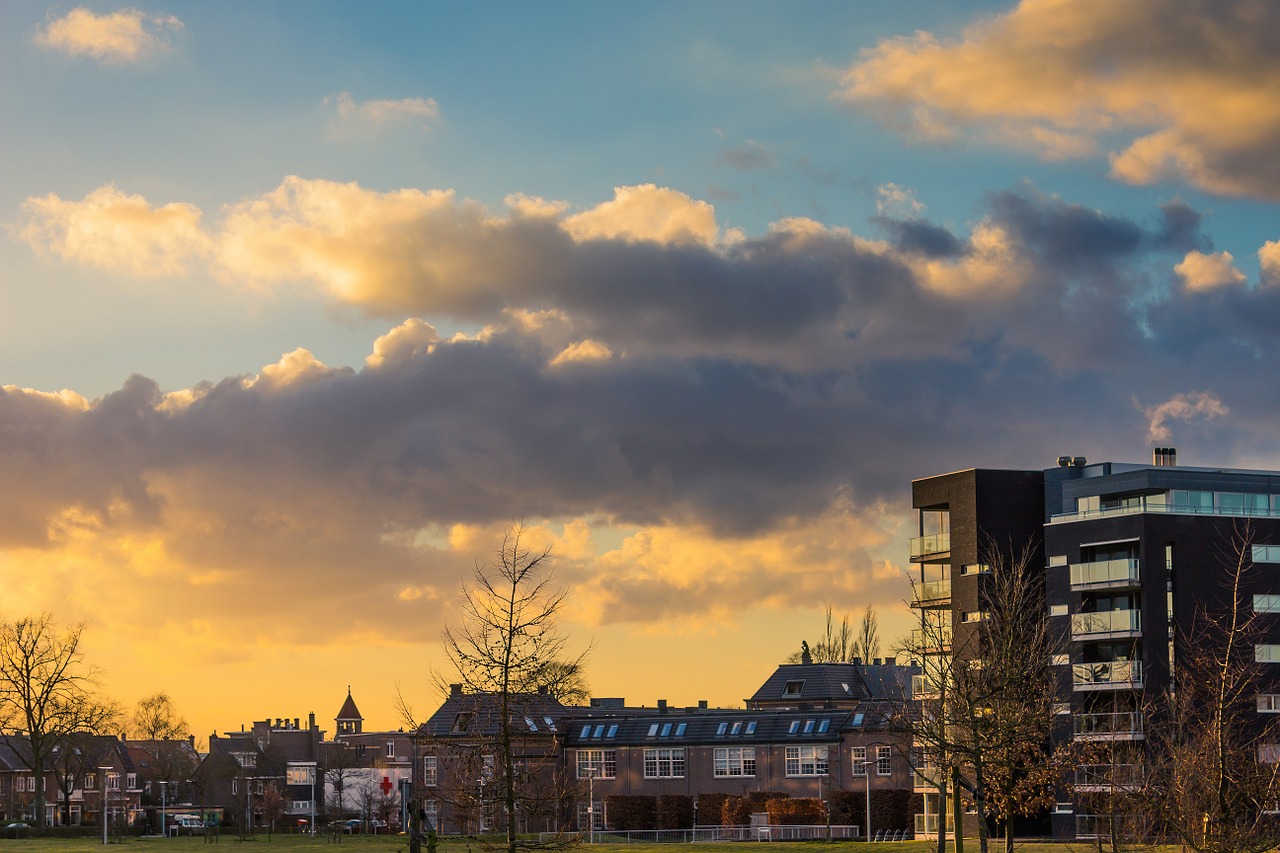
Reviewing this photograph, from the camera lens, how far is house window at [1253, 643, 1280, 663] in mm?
75250

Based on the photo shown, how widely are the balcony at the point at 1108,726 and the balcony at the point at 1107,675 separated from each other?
1.58 metres

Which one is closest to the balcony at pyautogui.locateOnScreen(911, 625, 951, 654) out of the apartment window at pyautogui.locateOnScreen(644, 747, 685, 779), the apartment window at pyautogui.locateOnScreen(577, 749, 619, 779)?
the apartment window at pyautogui.locateOnScreen(644, 747, 685, 779)

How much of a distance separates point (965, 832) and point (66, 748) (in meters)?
79.8

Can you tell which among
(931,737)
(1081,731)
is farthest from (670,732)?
(931,737)

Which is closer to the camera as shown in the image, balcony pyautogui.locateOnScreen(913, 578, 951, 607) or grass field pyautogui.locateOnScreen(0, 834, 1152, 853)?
grass field pyautogui.locateOnScreen(0, 834, 1152, 853)

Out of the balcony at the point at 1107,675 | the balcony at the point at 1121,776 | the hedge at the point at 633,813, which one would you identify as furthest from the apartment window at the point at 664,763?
the balcony at the point at 1121,776

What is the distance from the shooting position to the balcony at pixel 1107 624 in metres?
76.8

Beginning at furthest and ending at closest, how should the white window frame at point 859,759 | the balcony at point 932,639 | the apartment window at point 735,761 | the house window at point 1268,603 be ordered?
the apartment window at point 735,761, the white window frame at point 859,759, the house window at point 1268,603, the balcony at point 932,639

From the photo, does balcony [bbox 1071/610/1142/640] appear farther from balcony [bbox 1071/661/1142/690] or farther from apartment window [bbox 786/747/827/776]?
apartment window [bbox 786/747/827/776]

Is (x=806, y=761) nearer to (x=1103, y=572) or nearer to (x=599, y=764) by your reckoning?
(x=599, y=764)

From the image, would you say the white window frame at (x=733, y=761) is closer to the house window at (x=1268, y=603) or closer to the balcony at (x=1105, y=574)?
the balcony at (x=1105, y=574)

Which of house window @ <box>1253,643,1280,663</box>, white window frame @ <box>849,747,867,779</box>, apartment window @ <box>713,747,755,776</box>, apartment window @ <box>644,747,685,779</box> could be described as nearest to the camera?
house window @ <box>1253,643,1280,663</box>

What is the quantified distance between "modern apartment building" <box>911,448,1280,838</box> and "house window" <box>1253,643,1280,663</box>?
0.16 feet

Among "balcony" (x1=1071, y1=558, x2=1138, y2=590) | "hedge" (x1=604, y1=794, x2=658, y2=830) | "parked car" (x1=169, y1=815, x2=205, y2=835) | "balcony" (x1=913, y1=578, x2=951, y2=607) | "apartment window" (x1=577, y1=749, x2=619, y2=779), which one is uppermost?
Answer: "balcony" (x1=1071, y1=558, x2=1138, y2=590)
